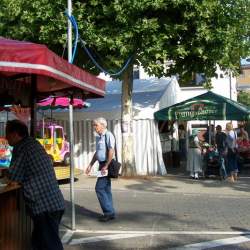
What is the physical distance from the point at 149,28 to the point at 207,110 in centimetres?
395

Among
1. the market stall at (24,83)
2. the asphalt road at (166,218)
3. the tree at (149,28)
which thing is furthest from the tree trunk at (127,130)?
the market stall at (24,83)

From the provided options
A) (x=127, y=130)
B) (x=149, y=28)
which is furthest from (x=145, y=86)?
(x=149, y=28)

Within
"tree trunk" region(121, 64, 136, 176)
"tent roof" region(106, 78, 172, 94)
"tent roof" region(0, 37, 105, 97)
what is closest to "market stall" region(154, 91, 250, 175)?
"tree trunk" region(121, 64, 136, 176)

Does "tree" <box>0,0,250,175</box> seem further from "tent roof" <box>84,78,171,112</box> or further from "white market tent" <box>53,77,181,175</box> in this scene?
"tent roof" <box>84,78,171,112</box>

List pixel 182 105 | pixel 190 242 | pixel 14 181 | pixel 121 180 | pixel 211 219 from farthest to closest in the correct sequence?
1. pixel 182 105
2. pixel 121 180
3. pixel 211 219
4. pixel 190 242
5. pixel 14 181

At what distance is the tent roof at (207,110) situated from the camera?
18.5 m

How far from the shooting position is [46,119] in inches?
817

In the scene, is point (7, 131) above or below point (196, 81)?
below

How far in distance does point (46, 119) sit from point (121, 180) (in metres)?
4.27

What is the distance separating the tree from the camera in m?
16.5

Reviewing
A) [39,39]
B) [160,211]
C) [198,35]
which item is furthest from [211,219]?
[39,39]

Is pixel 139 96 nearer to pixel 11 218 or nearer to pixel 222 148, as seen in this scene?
pixel 222 148

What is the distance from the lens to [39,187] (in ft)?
20.2

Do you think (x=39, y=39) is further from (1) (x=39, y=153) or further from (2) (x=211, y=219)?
(1) (x=39, y=153)
